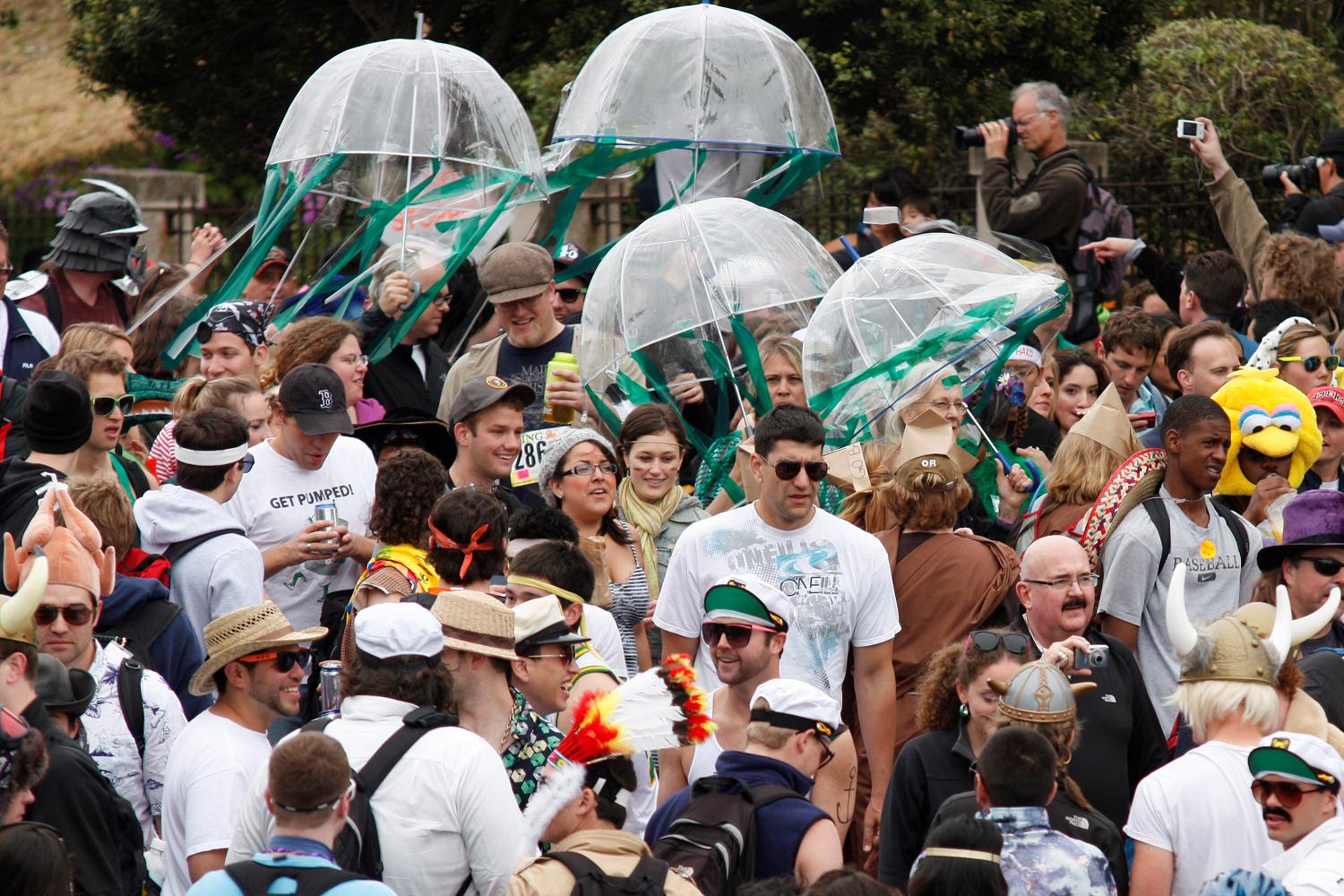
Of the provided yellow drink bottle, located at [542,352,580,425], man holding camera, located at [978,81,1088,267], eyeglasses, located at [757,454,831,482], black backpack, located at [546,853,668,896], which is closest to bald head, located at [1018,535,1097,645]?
eyeglasses, located at [757,454,831,482]

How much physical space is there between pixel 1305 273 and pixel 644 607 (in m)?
4.41

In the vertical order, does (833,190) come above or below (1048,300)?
below

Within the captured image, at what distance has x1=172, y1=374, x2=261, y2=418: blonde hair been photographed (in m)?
7.08

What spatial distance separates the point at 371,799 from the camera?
4.15m

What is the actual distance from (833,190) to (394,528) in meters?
8.12

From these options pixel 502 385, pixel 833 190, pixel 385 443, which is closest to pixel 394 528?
pixel 502 385

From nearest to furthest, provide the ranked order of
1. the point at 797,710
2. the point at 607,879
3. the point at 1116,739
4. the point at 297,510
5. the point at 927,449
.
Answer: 1. the point at 607,879
2. the point at 797,710
3. the point at 1116,739
4. the point at 297,510
5. the point at 927,449

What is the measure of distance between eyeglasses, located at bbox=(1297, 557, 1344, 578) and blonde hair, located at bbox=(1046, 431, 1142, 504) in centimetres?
104

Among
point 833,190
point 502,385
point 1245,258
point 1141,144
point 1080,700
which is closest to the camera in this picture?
point 1080,700

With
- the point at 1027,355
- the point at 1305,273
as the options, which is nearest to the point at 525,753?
the point at 1027,355

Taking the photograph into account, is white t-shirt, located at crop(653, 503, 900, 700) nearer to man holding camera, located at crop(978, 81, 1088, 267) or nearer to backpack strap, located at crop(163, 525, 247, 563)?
backpack strap, located at crop(163, 525, 247, 563)

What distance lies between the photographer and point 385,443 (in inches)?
296

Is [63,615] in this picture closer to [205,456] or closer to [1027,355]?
[205,456]

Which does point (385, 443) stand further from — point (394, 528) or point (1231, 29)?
point (1231, 29)
